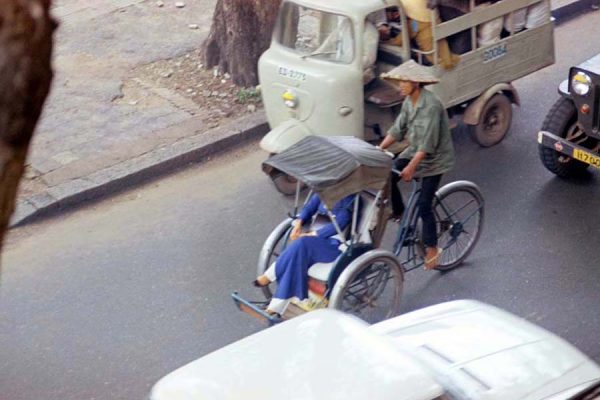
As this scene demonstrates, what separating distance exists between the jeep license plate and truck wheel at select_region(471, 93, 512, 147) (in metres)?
1.33

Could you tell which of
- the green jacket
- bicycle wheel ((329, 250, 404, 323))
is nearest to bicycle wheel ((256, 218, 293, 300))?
bicycle wheel ((329, 250, 404, 323))

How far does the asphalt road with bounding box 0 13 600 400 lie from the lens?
7586mm

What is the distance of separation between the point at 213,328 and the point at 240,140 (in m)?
3.30

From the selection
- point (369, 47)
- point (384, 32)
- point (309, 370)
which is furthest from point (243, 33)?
point (309, 370)

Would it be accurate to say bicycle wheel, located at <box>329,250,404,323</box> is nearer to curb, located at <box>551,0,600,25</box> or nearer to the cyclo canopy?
the cyclo canopy

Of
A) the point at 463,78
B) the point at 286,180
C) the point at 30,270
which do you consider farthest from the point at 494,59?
the point at 30,270

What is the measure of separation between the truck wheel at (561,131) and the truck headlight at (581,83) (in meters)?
0.46

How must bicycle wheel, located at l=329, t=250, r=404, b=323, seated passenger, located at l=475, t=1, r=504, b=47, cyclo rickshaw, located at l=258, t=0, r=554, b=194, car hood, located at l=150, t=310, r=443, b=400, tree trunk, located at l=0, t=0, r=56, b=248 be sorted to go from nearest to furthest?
tree trunk, located at l=0, t=0, r=56, b=248, car hood, located at l=150, t=310, r=443, b=400, bicycle wheel, located at l=329, t=250, r=404, b=323, cyclo rickshaw, located at l=258, t=0, r=554, b=194, seated passenger, located at l=475, t=1, r=504, b=47

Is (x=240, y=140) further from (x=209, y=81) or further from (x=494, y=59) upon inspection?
(x=494, y=59)

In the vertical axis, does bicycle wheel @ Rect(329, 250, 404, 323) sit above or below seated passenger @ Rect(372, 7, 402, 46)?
below

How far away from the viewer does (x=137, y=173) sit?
1010cm

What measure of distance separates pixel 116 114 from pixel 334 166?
4774mm

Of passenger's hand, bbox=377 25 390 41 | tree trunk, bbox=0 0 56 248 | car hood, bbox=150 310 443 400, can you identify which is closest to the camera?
tree trunk, bbox=0 0 56 248

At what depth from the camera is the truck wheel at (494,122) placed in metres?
10.2
